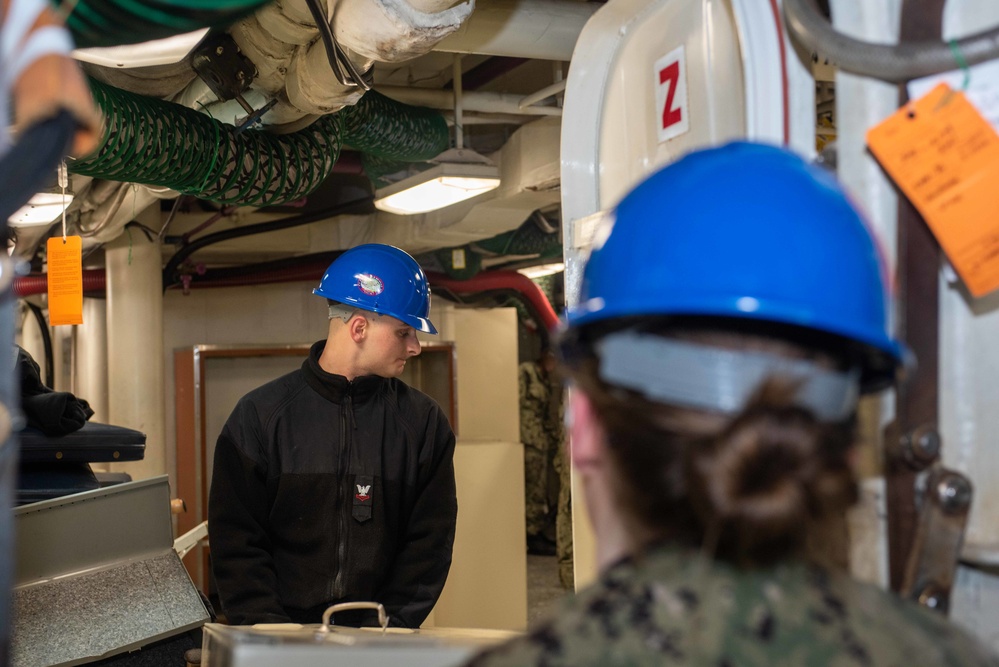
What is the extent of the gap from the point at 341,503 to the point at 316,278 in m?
4.19

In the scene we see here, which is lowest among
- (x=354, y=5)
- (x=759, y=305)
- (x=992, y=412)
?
(x=992, y=412)

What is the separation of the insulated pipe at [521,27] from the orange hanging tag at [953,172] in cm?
170

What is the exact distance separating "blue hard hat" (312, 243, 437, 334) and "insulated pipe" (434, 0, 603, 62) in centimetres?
62

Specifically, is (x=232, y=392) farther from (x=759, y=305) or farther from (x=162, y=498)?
(x=759, y=305)

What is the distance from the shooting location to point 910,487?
99 cm

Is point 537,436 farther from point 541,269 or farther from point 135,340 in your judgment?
point 135,340

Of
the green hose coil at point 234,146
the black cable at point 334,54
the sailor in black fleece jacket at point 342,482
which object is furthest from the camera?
the green hose coil at point 234,146

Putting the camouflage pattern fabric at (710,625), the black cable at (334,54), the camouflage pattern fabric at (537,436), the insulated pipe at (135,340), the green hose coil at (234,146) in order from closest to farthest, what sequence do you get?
the camouflage pattern fabric at (710,625), the black cable at (334,54), the green hose coil at (234,146), the insulated pipe at (135,340), the camouflage pattern fabric at (537,436)

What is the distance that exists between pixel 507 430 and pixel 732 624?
6.16 m

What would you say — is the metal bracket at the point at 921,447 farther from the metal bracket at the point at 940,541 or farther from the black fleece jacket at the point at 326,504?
the black fleece jacket at the point at 326,504

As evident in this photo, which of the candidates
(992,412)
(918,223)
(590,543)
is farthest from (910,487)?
(590,543)

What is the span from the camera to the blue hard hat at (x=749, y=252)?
2.47ft

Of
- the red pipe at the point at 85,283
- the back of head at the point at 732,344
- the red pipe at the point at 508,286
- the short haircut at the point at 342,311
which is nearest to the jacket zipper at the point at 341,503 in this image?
the short haircut at the point at 342,311

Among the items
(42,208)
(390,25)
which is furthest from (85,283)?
(390,25)
